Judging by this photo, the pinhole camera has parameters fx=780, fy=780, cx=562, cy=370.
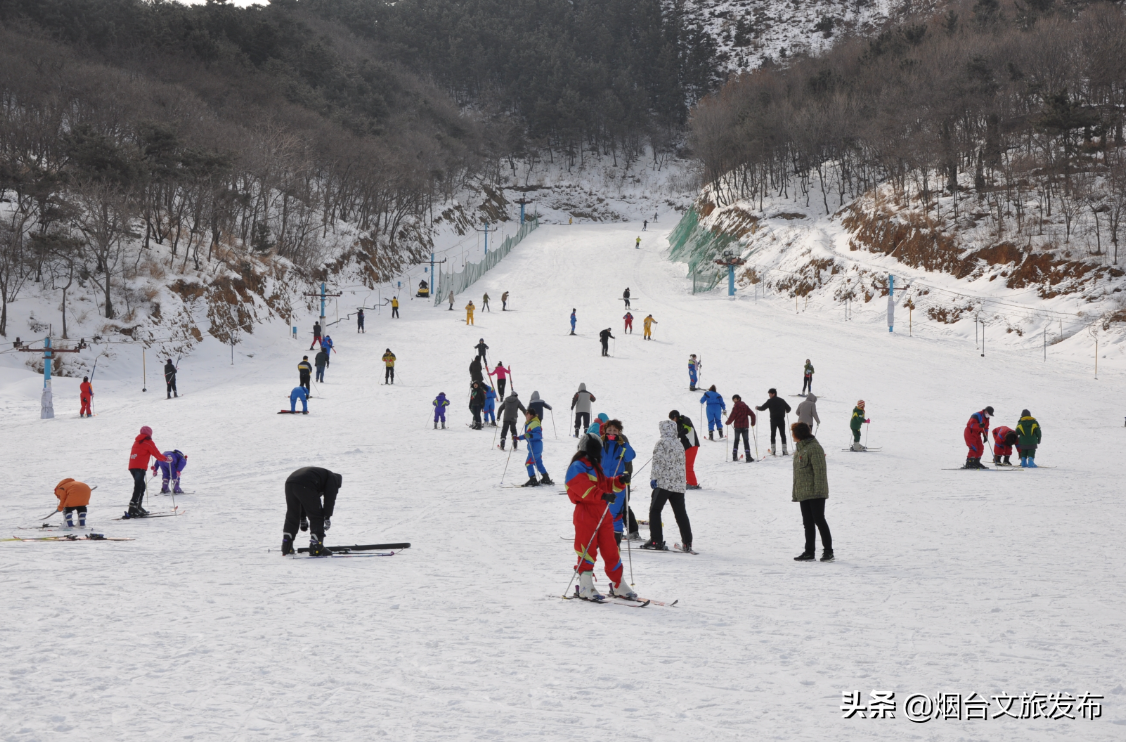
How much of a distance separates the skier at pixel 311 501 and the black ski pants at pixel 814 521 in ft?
17.3

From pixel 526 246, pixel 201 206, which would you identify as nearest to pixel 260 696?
pixel 201 206

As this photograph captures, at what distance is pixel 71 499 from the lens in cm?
1004

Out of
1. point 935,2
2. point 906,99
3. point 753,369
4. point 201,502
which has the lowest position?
point 201,502

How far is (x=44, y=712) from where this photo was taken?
4.39 meters

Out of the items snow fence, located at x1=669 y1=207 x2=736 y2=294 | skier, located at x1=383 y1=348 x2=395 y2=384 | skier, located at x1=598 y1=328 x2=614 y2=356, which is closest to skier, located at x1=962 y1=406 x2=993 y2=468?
skier, located at x1=598 y1=328 x2=614 y2=356

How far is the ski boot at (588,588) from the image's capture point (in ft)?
23.1

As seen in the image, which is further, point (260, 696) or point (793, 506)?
point (793, 506)

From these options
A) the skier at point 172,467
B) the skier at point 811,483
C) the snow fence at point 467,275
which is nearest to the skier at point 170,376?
the skier at point 172,467

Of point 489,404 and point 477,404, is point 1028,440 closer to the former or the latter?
point 489,404

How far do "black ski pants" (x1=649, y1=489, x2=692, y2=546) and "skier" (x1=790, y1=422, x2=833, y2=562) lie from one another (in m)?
1.32

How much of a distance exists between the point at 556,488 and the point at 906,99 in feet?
146

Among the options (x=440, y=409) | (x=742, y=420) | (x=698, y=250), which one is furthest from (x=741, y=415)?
(x=698, y=250)

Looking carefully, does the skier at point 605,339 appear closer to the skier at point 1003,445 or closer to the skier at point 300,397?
the skier at point 300,397

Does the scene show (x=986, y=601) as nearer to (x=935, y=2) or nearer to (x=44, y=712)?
(x=44, y=712)
